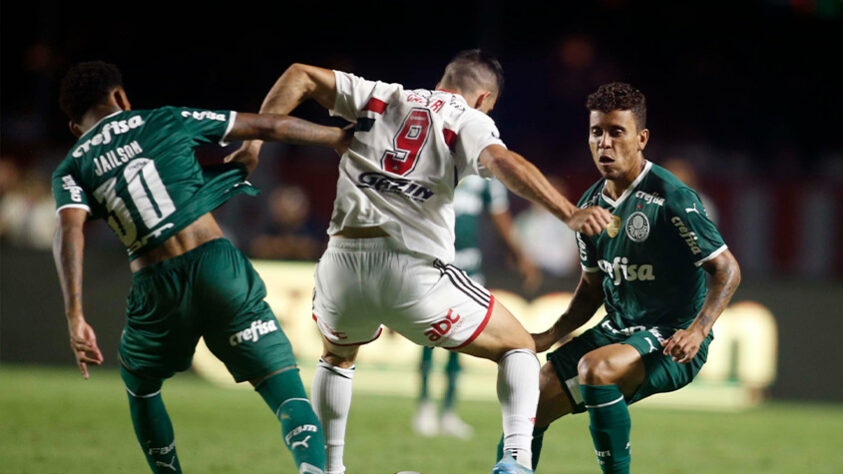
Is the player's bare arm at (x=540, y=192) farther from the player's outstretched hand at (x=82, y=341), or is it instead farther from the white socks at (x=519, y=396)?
the player's outstretched hand at (x=82, y=341)

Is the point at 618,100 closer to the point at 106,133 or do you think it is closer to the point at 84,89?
the point at 106,133

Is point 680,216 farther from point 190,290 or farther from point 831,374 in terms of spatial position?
point 831,374

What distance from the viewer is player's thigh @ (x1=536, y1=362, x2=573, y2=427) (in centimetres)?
506

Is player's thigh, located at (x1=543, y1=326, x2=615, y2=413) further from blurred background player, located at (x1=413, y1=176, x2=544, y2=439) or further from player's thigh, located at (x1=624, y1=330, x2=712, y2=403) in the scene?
blurred background player, located at (x1=413, y1=176, x2=544, y2=439)

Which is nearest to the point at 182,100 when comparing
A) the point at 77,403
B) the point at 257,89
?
the point at 257,89

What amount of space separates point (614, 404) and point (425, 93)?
5.75 ft

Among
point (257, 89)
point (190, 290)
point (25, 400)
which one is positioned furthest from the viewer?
point (257, 89)

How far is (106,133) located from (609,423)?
275cm

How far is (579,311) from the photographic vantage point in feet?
17.5

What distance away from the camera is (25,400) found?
873 cm

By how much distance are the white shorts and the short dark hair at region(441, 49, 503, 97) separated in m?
0.90

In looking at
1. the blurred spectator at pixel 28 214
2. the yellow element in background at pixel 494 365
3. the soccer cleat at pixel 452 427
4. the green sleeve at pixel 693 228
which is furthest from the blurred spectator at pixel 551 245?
the green sleeve at pixel 693 228

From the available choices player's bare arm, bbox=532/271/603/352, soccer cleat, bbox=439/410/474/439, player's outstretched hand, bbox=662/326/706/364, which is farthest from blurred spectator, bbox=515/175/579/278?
player's outstretched hand, bbox=662/326/706/364

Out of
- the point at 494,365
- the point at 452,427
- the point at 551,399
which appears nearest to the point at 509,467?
the point at 551,399
